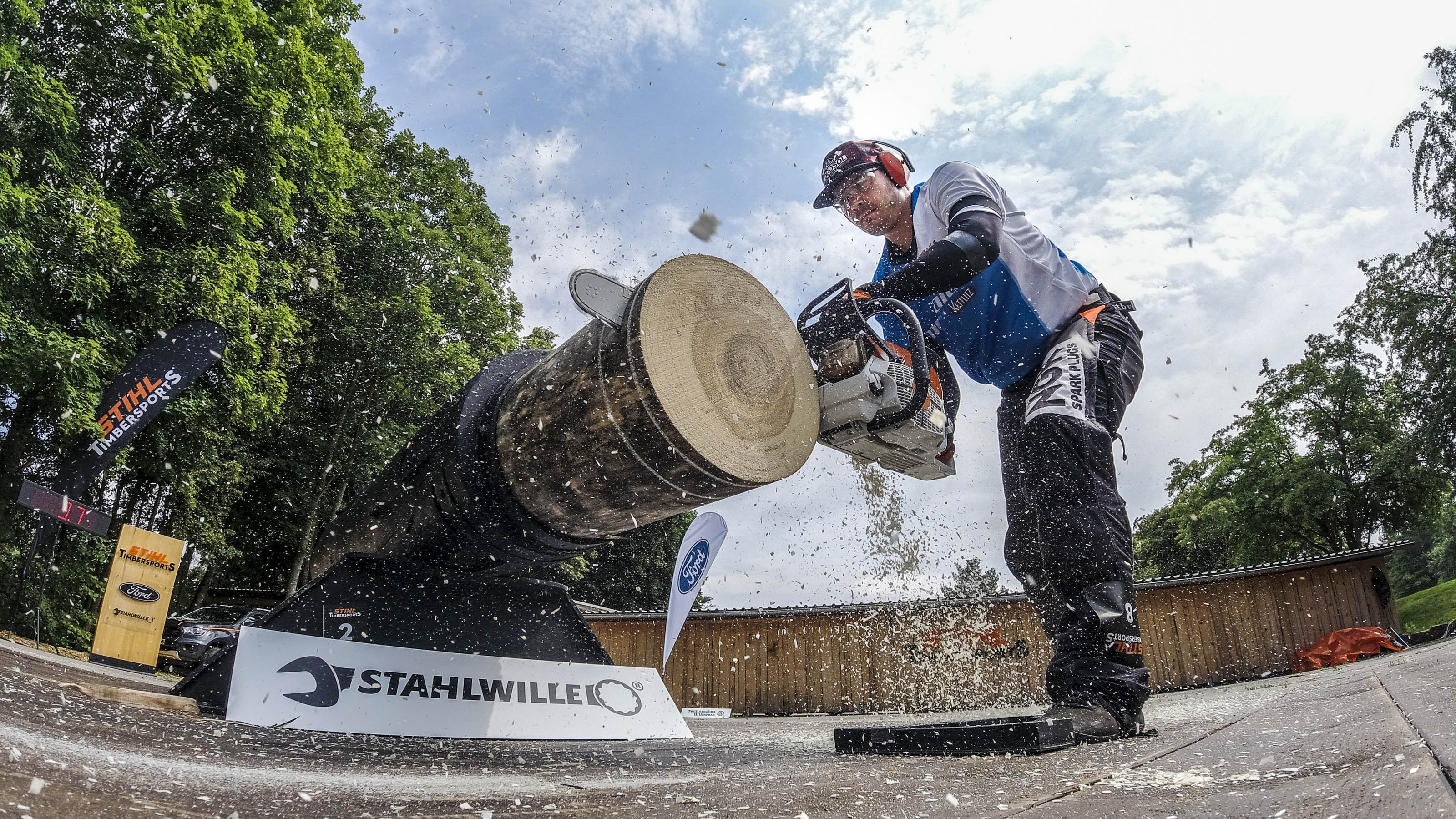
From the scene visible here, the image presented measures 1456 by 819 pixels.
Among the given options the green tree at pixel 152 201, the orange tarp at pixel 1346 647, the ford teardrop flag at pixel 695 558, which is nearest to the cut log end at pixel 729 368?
the ford teardrop flag at pixel 695 558

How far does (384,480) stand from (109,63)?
10468 mm

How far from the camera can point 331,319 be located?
1336cm

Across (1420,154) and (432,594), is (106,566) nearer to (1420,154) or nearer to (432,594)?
(432,594)

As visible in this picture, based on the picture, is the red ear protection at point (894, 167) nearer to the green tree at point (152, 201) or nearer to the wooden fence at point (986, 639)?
the green tree at point (152, 201)

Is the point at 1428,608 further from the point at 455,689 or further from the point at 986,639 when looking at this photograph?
the point at 455,689

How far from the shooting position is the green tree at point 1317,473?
790 inches

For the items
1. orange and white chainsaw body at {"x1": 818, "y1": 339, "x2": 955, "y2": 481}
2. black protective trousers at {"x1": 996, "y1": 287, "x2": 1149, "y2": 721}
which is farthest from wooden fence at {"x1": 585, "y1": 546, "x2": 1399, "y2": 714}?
orange and white chainsaw body at {"x1": 818, "y1": 339, "x2": 955, "y2": 481}

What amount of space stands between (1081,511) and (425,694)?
6.60 ft

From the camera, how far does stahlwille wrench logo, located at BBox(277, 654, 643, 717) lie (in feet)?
6.44

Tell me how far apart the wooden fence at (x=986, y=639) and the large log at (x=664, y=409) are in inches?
391

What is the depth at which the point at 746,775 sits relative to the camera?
1.32 m

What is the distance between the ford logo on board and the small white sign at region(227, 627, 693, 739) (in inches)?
369

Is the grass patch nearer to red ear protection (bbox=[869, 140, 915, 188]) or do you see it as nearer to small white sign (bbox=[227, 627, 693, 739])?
red ear protection (bbox=[869, 140, 915, 188])

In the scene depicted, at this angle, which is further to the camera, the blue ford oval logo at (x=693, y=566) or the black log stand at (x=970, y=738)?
the blue ford oval logo at (x=693, y=566)
